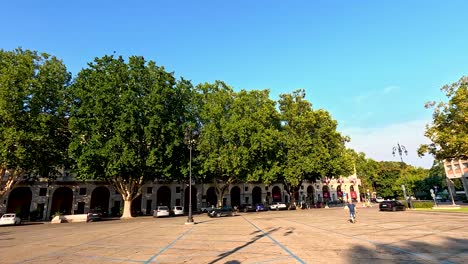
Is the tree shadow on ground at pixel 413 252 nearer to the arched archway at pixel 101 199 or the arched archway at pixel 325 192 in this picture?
the arched archway at pixel 101 199

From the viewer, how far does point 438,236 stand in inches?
450

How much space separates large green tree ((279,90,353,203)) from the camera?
43406mm

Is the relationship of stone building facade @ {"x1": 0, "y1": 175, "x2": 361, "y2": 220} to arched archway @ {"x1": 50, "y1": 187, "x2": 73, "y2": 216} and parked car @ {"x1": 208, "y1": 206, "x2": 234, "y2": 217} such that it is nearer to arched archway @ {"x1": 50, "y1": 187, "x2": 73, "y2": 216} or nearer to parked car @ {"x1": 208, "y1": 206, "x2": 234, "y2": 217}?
arched archway @ {"x1": 50, "y1": 187, "x2": 73, "y2": 216}

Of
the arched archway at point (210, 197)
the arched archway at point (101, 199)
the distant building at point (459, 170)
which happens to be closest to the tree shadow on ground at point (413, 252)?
the arched archway at point (101, 199)

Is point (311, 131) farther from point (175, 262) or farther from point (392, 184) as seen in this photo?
point (175, 262)

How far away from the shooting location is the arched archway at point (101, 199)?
1686 inches

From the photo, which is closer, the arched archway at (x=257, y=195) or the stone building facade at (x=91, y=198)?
the stone building facade at (x=91, y=198)

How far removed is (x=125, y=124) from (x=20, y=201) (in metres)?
23.0

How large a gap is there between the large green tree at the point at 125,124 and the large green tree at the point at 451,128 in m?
29.3

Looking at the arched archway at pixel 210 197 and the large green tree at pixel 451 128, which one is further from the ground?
the large green tree at pixel 451 128

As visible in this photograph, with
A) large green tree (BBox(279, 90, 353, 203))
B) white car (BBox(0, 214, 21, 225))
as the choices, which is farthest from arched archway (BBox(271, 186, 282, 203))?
white car (BBox(0, 214, 21, 225))

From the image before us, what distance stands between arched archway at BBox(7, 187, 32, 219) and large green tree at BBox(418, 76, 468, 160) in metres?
52.1

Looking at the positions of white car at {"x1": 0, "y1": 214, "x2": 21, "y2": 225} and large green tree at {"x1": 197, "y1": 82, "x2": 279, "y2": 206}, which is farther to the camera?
large green tree at {"x1": 197, "y1": 82, "x2": 279, "y2": 206}

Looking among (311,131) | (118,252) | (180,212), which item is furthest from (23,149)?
(311,131)
